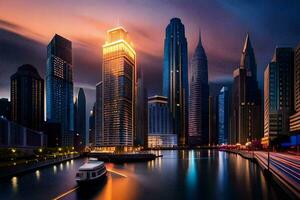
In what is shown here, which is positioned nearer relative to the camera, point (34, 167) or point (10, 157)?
point (34, 167)

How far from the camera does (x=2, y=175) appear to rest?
70.6 meters

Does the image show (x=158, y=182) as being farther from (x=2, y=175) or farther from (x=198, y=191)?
(x=2, y=175)

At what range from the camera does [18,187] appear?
61.6m

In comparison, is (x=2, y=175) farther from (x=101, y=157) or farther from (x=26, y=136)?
(x=26, y=136)

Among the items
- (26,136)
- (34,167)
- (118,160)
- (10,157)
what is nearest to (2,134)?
(26,136)

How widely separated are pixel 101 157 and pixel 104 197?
121552 millimetres

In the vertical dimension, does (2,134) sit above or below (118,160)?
above

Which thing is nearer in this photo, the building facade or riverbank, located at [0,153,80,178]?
riverbank, located at [0,153,80,178]

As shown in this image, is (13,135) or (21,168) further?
(13,135)

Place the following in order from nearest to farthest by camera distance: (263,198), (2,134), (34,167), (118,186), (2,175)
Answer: (263,198), (118,186), (2,175), (34,167), (2,134)

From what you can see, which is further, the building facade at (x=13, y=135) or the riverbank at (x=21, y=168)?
the building facade at (x=13, y=135)

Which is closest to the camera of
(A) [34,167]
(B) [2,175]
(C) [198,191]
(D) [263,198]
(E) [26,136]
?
(D) [263,198]

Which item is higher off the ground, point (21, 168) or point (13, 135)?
point (13, 135)

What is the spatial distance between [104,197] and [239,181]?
33912 mm
